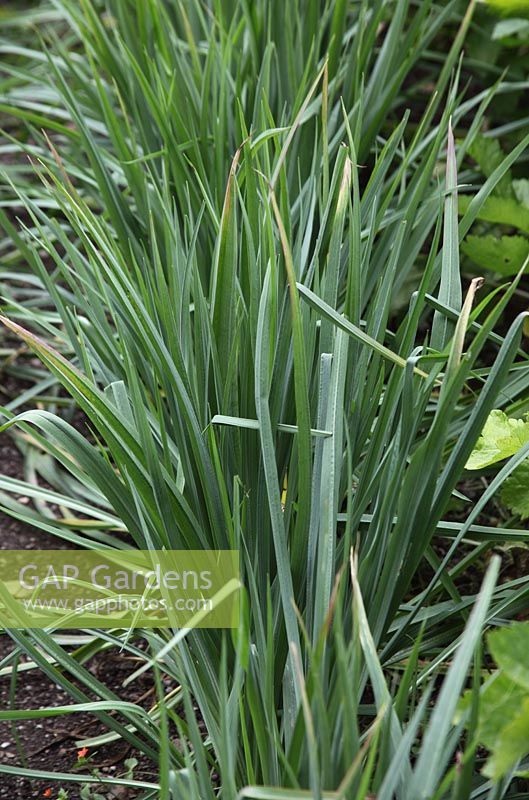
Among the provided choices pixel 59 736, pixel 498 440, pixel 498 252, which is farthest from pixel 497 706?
pixel 498 252

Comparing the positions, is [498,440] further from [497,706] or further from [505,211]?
[505,211]

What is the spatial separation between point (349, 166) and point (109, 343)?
0.40 meters

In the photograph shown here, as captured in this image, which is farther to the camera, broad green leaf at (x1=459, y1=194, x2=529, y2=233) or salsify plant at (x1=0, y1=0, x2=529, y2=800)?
broad green leaf at (x1=459, y1=194, x2=529, y2=233)

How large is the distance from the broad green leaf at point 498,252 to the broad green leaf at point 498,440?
19.3 inches

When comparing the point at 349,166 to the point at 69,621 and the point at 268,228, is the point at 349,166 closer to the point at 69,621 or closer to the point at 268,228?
the point at 268,228

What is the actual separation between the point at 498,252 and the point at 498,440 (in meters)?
0.54

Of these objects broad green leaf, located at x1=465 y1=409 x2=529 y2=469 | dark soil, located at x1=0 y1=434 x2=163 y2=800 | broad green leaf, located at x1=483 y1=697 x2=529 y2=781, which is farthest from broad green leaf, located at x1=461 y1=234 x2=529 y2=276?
broad green leaf, located at x1=483 y1=697 x2=529 y2=781

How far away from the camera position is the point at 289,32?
1.67 m

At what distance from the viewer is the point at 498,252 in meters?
1.48

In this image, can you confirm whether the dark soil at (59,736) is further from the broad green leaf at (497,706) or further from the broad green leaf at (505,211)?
the broad green leaf at (505,211)

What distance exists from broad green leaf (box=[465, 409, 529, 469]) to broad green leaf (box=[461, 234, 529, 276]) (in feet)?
1.61

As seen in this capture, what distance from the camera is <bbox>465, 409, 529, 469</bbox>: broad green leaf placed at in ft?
3.33

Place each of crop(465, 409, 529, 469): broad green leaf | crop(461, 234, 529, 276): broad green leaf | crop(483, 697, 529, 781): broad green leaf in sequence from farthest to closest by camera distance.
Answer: crop(461, 234, 529, 276): broad green leaf < crop(465, 409, 529, 469): broad green leaf < crop(483, 697, 529, 781): broad green leaf

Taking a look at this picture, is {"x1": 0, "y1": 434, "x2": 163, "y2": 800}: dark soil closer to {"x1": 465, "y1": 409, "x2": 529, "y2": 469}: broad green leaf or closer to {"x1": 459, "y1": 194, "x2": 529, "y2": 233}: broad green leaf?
{"x1": 465, "y1": 409, "x2": 529, "y2": 469}: broad green leaf
